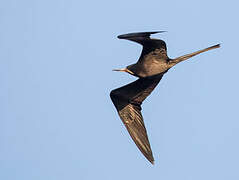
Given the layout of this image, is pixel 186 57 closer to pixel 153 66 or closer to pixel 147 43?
pixel 153 66

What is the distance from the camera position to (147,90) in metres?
19.2

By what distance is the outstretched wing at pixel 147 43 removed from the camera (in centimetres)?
1614

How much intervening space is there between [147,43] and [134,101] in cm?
279

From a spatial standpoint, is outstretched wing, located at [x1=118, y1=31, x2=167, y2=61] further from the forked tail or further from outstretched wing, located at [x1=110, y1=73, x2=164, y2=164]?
outstretched wing, located at [x1=110, y1=73, x2=164, y2=164]

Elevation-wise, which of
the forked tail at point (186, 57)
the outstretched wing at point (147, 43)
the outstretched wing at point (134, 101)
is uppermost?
the outstretched wing at point (147, 43)

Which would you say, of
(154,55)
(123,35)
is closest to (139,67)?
(154,55)

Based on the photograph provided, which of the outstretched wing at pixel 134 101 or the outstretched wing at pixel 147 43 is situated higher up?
the outstretched wing at pixel 147 43

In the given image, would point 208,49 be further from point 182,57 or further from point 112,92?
point 112,92

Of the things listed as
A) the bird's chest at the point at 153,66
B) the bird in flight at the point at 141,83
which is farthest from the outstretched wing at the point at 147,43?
the bird's chest at the point at 153,66

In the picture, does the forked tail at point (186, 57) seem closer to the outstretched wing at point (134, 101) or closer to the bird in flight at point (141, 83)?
the bird in flight at point (141, 83)

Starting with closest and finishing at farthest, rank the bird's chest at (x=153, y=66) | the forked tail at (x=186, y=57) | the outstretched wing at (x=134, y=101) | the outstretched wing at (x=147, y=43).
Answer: the outstretched wing at (x=147, y=43), the forked tail at (x=186, y=57), the bird's chest at (x=153, y=66), the outstretched wing at (x=134, y=101)

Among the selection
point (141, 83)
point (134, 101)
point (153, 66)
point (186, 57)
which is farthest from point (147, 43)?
point (134, 101)

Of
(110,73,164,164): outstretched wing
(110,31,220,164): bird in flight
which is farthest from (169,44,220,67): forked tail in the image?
(110,73,164,164): outstretched wing

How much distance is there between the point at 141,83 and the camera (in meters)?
19.2
